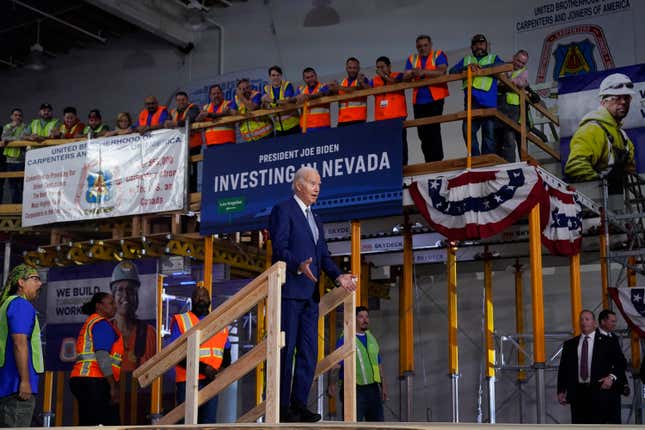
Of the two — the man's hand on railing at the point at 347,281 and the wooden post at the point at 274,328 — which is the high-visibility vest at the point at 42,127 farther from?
the wooden post at the point at 274,328

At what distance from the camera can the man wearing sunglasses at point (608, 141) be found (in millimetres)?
12438

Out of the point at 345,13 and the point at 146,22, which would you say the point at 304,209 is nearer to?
the point at 345,13

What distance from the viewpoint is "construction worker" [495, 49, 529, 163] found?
1115cm

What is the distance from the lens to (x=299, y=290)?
6543 millimetres

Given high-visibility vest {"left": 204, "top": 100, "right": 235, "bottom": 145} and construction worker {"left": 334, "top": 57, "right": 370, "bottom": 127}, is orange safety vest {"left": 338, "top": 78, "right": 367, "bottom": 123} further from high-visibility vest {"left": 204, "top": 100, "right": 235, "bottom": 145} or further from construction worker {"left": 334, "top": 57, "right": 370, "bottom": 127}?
high-visibility vest {"left": 204, "top": 100, "right": 235, "bottom": 145}

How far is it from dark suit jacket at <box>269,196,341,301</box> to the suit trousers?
8 centimetres

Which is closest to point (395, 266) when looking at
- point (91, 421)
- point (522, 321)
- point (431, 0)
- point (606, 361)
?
point (522, 321)

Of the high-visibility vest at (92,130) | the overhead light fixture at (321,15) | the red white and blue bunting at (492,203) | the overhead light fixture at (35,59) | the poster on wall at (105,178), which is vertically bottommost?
the red white and blue bunting at (492,203)

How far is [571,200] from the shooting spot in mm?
11148

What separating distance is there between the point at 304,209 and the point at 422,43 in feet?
18.1

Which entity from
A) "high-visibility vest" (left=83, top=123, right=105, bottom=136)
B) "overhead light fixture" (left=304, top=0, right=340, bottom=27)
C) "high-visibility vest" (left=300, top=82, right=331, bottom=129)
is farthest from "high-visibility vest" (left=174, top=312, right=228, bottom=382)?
"overhead light fixture" (left=304, top=0, right=340, bottom=27)

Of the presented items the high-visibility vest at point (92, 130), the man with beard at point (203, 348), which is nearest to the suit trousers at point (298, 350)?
the man with beard at point (203, 348)

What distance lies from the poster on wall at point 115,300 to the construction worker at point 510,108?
5.51 m

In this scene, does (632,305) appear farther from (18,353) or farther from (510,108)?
(18,353)
